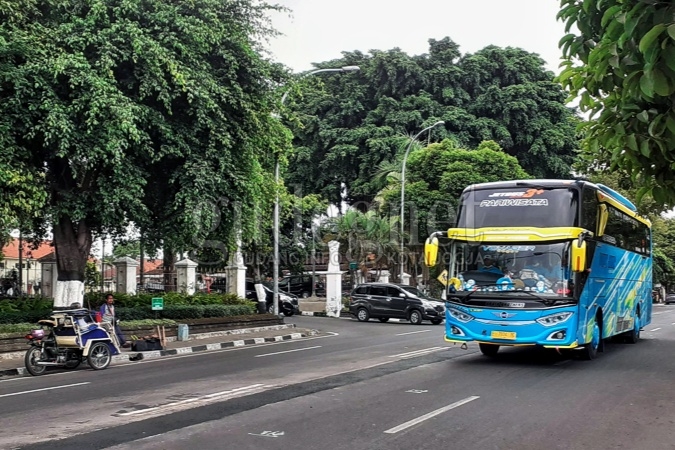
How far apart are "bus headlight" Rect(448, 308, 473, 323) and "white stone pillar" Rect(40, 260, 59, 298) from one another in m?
18.4

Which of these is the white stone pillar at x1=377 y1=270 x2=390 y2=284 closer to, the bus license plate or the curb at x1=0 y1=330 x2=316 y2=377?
the curb at x1=0 y1=330 x2=316 y2=377

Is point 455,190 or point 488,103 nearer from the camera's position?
point 455,190

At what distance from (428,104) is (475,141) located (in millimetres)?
4089

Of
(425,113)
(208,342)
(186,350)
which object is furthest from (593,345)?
(425,113)

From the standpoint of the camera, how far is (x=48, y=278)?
26.7 meters

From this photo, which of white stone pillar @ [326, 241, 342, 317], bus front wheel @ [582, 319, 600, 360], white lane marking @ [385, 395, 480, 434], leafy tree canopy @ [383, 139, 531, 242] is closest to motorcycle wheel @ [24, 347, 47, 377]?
white lane marking @ [385, 395, 480, 434]

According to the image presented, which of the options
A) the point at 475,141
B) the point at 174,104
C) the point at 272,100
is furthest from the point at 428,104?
the point at 174,104

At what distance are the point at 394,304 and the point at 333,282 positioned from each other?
503cm

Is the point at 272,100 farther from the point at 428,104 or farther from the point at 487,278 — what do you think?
the point at 428,104

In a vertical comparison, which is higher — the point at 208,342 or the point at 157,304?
the point at 157,304

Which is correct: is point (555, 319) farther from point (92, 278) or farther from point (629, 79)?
point (92, 278)

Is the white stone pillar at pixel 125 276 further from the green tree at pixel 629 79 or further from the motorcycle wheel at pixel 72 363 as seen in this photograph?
the green tree at pixel 629 79

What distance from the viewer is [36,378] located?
43.2ft

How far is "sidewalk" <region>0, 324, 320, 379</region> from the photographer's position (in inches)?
583
